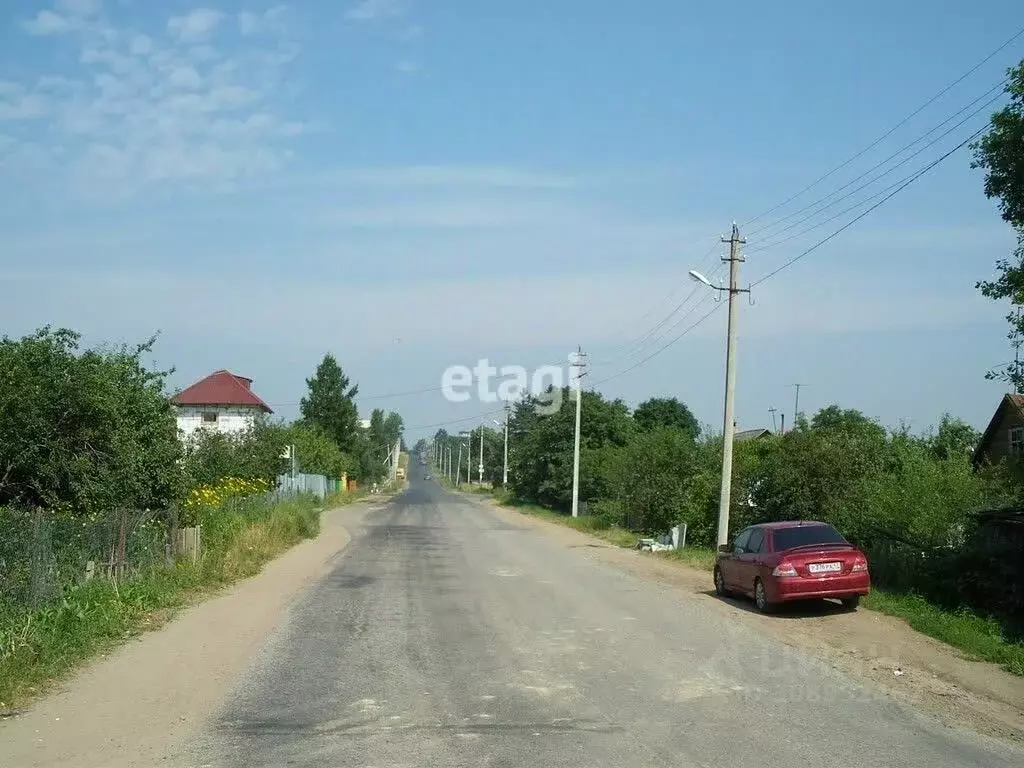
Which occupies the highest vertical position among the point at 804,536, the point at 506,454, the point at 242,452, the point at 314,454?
the point at 506,454

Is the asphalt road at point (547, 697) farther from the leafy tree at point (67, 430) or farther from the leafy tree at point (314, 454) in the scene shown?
the leafy tree at point (314, 454)

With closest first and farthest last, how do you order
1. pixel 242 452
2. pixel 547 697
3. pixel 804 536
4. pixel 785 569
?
pixel 547 697 < pixel 785 569 < pixel 804 536 < pixel 242 452

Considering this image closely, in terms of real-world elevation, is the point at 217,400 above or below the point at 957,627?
above

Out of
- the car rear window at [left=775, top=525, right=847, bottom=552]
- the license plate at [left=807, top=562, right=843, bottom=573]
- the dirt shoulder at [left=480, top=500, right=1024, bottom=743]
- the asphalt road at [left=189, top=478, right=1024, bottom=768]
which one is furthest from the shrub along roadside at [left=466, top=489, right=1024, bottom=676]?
the asphalt road at [left=189, top=478, right=1024, bottom=768]

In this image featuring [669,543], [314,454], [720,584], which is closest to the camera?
[720,584]

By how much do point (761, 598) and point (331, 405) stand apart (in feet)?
251

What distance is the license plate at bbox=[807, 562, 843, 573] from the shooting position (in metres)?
15.6

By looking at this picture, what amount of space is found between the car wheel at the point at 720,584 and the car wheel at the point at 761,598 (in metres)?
2.06

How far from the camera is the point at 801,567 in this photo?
1557 centimetres

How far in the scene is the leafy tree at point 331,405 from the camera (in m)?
89.7

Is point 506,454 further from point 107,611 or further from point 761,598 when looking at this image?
point 107,611

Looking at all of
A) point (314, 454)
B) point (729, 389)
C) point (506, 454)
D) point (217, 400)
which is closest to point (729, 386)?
point (729, 389)

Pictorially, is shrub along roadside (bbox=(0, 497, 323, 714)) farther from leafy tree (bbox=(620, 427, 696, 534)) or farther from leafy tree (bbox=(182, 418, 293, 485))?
leafy tree (bbox=(620, 427, 696, 534))

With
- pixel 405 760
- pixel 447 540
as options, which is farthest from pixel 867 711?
pixel 447 540
